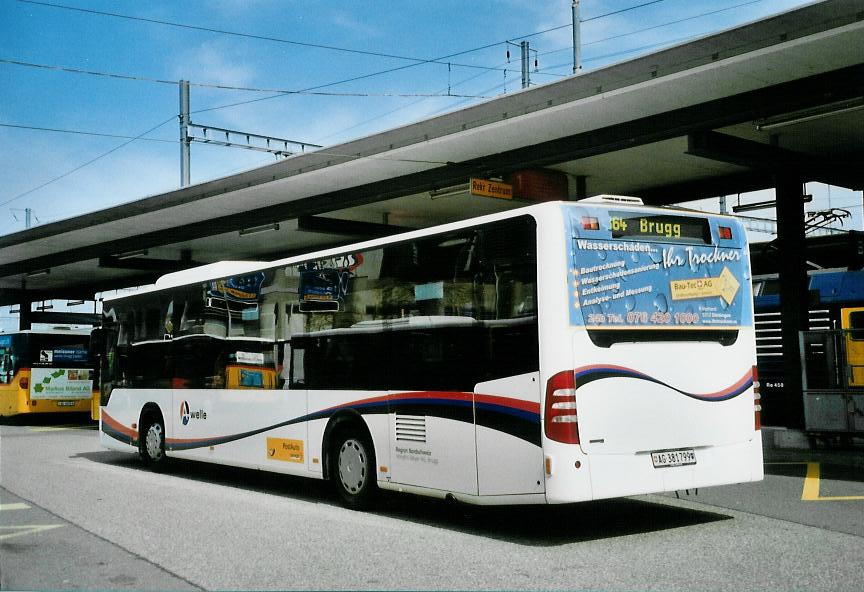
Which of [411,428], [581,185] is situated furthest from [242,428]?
[581,185]

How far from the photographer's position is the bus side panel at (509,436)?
26.3ft

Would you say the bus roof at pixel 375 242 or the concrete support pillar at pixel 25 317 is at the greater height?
the concrete support pillar at pixel 25 317

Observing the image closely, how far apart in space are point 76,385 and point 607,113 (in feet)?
73.0

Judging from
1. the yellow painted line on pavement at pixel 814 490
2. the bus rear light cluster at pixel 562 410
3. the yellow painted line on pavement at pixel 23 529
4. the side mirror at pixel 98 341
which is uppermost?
the side mirror at pixel 98 341

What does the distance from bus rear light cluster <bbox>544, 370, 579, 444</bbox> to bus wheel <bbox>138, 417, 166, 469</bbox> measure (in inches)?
335

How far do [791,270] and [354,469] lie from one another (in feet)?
31.2

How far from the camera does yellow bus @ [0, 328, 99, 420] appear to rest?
98.0ft

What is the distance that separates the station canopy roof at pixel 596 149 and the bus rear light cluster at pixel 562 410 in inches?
224

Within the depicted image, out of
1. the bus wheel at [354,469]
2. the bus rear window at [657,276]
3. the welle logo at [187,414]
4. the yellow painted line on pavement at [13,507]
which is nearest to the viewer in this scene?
the bus rear window at [657,276]

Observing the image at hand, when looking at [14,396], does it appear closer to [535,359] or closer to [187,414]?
[187,414]

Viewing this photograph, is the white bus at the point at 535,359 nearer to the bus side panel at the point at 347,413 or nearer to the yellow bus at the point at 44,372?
the bus side panel at the point at 347,413

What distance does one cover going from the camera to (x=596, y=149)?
1548 centimetres

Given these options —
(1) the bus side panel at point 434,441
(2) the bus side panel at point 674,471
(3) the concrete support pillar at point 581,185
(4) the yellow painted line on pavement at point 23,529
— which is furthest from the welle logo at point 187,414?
(3) the concrete support pillar at point 581,185

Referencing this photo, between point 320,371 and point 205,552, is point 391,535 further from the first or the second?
point 320,371
